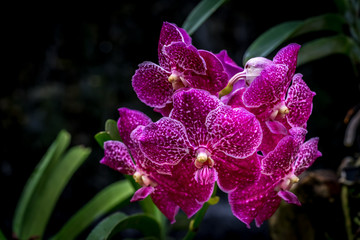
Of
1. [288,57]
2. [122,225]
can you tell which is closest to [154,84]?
[288,57]

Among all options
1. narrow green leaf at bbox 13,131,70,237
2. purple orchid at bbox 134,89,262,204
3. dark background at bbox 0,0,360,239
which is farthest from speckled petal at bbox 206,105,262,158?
dark background at bbox 0,0,360,239

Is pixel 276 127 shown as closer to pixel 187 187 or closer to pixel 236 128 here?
pixel 236 128

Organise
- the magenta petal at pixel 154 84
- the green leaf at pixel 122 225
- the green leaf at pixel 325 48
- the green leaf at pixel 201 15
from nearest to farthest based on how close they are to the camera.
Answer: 1. the magenta petal at pixel 154 84
2. the green leaf at pixel 122 225
3. the green leaf at pixel 201 15
4. the green leaf at pixel 325 48

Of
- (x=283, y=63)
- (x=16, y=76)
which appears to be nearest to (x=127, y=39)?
(x=16, y=76)

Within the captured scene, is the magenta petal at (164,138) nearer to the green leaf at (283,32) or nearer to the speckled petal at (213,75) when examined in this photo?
the speckled petal at (213,75)

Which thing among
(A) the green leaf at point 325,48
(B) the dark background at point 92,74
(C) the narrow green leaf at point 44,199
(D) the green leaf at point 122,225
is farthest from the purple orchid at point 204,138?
(B) the dark background at point 92,74

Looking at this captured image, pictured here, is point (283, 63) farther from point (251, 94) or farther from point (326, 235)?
point (326, 235)
